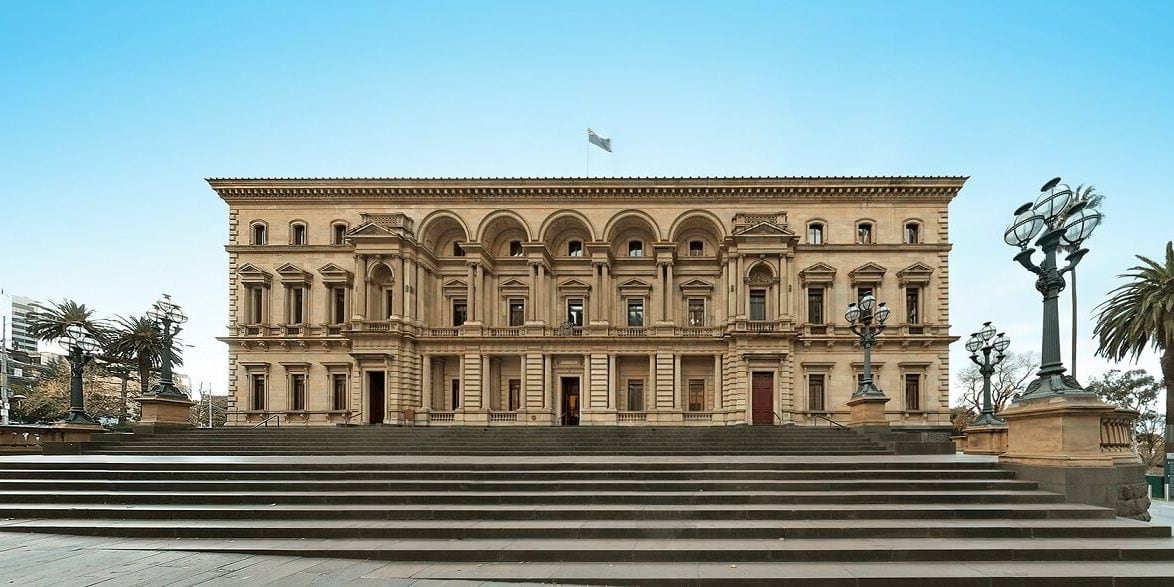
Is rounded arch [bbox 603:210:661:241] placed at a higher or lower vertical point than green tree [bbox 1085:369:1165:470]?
higher

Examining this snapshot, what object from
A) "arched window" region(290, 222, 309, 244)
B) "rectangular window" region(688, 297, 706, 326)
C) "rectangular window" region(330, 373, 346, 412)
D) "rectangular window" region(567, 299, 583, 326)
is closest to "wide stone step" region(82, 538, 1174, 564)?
"rectangular window" region(330, 373, 346, 412)

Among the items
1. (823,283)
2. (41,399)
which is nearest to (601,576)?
(823,283)

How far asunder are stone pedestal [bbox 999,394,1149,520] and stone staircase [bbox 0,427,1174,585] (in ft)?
1.40

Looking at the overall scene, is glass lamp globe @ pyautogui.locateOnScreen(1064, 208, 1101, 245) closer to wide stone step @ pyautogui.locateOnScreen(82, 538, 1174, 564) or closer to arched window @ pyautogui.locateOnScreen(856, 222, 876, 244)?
wide stone step @ pyautogui.locateOnScreen(82, 538, 1174, 564)

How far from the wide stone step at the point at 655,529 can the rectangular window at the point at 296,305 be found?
2834 cm

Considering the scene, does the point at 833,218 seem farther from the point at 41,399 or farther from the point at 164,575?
the point at 41,399

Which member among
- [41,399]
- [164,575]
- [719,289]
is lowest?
[41,399]

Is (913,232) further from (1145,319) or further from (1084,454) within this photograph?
(1084,454)

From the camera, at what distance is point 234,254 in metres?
37.1

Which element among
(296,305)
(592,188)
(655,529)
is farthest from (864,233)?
(296,305)

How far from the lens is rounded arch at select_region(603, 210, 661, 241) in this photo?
37.5m

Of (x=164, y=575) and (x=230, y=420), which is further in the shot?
(x=230, y=420)

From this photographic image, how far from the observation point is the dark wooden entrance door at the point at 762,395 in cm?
3469

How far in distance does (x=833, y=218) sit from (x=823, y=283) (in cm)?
385
